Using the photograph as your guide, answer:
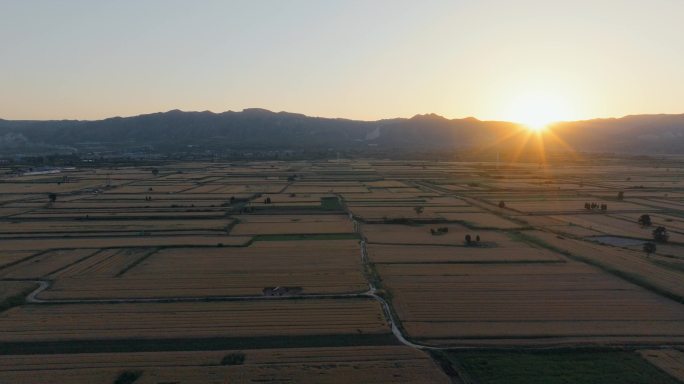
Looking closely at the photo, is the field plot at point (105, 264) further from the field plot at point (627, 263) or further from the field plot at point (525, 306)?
the field plot at point (627, 263)

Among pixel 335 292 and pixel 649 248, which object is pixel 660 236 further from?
pixel 335 292

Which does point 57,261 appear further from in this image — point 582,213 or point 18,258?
point 582,213

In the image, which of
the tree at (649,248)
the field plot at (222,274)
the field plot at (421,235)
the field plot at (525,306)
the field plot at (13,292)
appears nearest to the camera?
the field plot at (525,306)

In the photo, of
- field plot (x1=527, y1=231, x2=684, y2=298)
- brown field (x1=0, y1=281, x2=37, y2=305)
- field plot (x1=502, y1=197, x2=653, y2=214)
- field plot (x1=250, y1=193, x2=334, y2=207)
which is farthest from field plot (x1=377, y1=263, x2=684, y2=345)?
field plot (x1=250, y1=193, x2=334, y2=207)

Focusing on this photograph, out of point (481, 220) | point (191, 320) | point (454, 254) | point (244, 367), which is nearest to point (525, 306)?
point (454, 254)

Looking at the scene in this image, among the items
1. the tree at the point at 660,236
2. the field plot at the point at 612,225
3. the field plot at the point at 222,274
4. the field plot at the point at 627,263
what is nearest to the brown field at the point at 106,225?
the field plot at the point at 222,274

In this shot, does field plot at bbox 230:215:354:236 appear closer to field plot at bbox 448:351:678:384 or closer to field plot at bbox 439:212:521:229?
field plot at bbox 439:212:521:229
